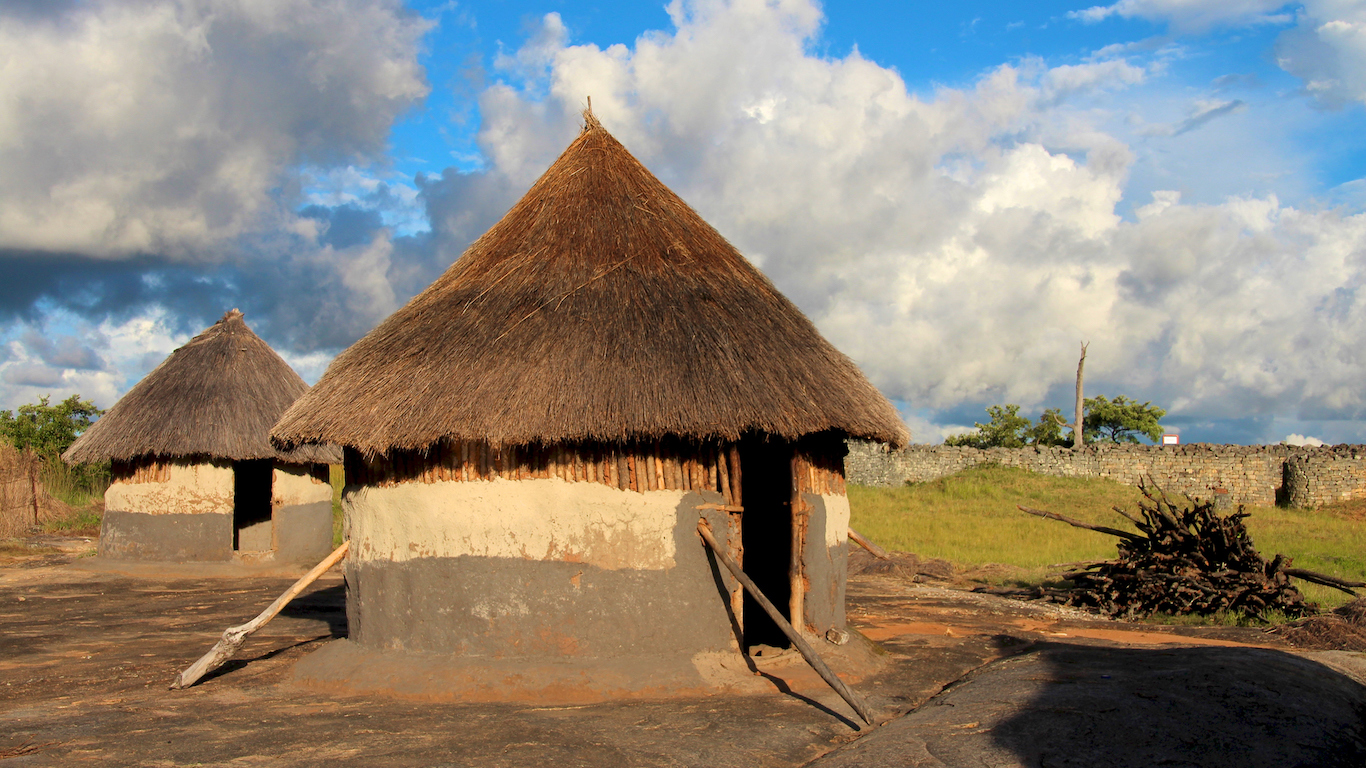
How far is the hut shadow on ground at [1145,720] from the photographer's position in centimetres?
464

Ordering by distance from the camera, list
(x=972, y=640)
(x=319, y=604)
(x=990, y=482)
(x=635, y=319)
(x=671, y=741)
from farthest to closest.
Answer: (x=990, y=482), (x=319, y=604), (x=972, y=640), (x=635, y=319), (x=671, y=741)

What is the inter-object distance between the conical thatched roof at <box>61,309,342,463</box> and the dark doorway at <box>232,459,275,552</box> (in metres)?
1.13

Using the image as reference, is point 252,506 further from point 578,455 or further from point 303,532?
point 578,455

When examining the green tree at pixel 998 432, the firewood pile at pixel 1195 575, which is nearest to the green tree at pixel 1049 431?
the green tree at pixel 998 432

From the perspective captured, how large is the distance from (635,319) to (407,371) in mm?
1814

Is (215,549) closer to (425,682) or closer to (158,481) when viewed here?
(158,481)

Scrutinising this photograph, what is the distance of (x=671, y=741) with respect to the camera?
504 cm

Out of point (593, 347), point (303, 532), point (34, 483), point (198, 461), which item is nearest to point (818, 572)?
point (593, 347)

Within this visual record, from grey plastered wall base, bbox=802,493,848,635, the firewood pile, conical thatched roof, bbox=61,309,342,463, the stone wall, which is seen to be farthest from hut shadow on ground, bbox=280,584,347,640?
the stone wall

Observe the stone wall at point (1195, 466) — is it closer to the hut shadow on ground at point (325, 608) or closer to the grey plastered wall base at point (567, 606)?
the hut shadow on ground at point (325, 608)

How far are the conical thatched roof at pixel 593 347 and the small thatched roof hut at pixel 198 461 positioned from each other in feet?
21.7

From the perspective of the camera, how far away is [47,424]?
957 inches

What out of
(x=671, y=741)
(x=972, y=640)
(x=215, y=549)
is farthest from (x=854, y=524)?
(x=671, y=741)

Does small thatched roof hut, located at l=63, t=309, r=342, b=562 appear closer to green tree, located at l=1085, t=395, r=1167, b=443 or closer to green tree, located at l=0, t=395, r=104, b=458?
green tree, located at l=0, t=395, r=104, b=458
